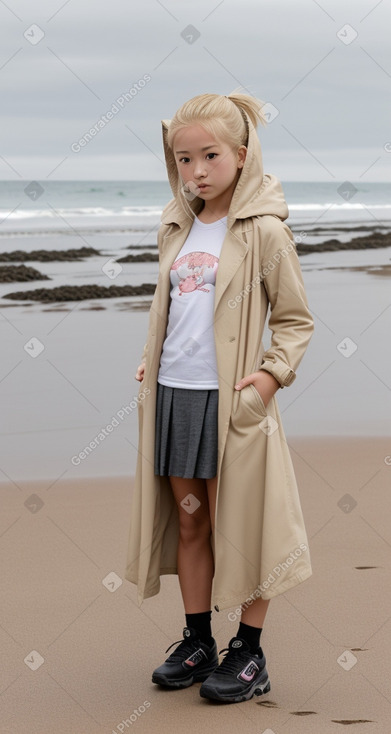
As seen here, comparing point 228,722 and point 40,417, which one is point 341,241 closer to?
point 40,417

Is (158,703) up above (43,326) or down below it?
below

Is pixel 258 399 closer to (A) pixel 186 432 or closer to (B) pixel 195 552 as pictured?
(A) pixel 186 432

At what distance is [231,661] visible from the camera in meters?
3.41

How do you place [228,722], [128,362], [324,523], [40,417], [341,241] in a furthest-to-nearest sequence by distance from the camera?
[341,241] → [128,362] → [40,417] → [324,523] → [228,722]

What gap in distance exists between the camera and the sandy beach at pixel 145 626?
3.27 meters

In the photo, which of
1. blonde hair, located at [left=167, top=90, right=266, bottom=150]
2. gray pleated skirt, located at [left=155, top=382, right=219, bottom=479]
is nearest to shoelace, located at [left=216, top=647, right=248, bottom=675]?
gray pleated skirt, located at [left=155, top=382, right=219, bottom=479]

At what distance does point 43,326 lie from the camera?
10328 mm

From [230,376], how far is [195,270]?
35 centimetres

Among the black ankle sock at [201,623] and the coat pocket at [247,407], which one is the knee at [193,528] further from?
the coat pocket at [247,407]

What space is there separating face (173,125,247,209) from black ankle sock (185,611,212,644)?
53.3 inches

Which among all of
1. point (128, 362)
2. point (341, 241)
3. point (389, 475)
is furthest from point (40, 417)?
point (341, 241)

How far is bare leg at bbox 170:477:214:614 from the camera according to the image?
3471 mm

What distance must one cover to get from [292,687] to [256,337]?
3.70ft

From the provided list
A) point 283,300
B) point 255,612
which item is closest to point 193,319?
point 283,300
